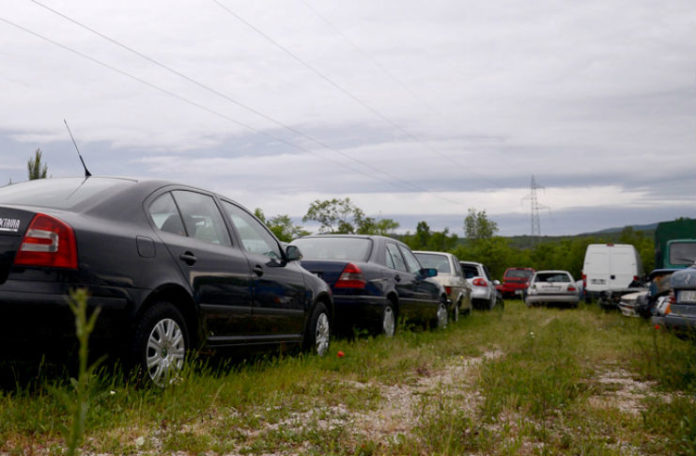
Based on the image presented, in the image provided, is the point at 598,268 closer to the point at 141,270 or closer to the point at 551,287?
the point at 551,287

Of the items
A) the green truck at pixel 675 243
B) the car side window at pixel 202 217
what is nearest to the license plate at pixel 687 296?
the car side window at pixel 202 217

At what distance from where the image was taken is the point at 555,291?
24.3 meters

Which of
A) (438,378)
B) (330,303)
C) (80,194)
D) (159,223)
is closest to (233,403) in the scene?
(159,223)

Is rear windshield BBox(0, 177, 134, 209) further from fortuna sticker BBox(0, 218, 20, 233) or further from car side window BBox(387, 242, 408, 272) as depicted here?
car side window BBox(387, 242, 408, 272)

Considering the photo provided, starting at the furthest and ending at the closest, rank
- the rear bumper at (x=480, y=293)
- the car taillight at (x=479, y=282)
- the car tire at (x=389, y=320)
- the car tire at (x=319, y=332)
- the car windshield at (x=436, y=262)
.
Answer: the car taillight at (x=479, y=282) < the rear bumper at (x=480, y=293) < the car windshield at (x=436, y=262) < the car tire at (x=389, y=320) < the car tire at (x=319, y=332)

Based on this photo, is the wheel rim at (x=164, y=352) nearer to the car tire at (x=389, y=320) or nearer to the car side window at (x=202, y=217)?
the car side window at (x=202, y=217)

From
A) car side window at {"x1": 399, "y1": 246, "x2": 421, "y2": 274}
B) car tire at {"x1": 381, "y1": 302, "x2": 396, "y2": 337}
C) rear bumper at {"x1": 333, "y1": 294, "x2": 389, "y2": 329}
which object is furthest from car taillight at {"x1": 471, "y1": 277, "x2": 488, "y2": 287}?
rear bumper at {"x1": 333, "y1": 294, "x2": 389, "y2": 329}

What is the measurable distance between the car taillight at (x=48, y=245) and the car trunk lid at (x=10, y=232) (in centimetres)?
3

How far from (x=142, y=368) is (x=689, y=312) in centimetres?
663

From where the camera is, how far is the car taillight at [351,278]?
9016 millimetres

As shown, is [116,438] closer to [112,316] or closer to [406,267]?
[112,316]

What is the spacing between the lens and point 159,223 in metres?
5.04

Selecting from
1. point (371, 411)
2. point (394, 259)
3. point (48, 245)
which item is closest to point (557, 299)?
point (394, 259)

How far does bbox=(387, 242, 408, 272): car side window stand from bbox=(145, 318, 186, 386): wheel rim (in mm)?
5735
